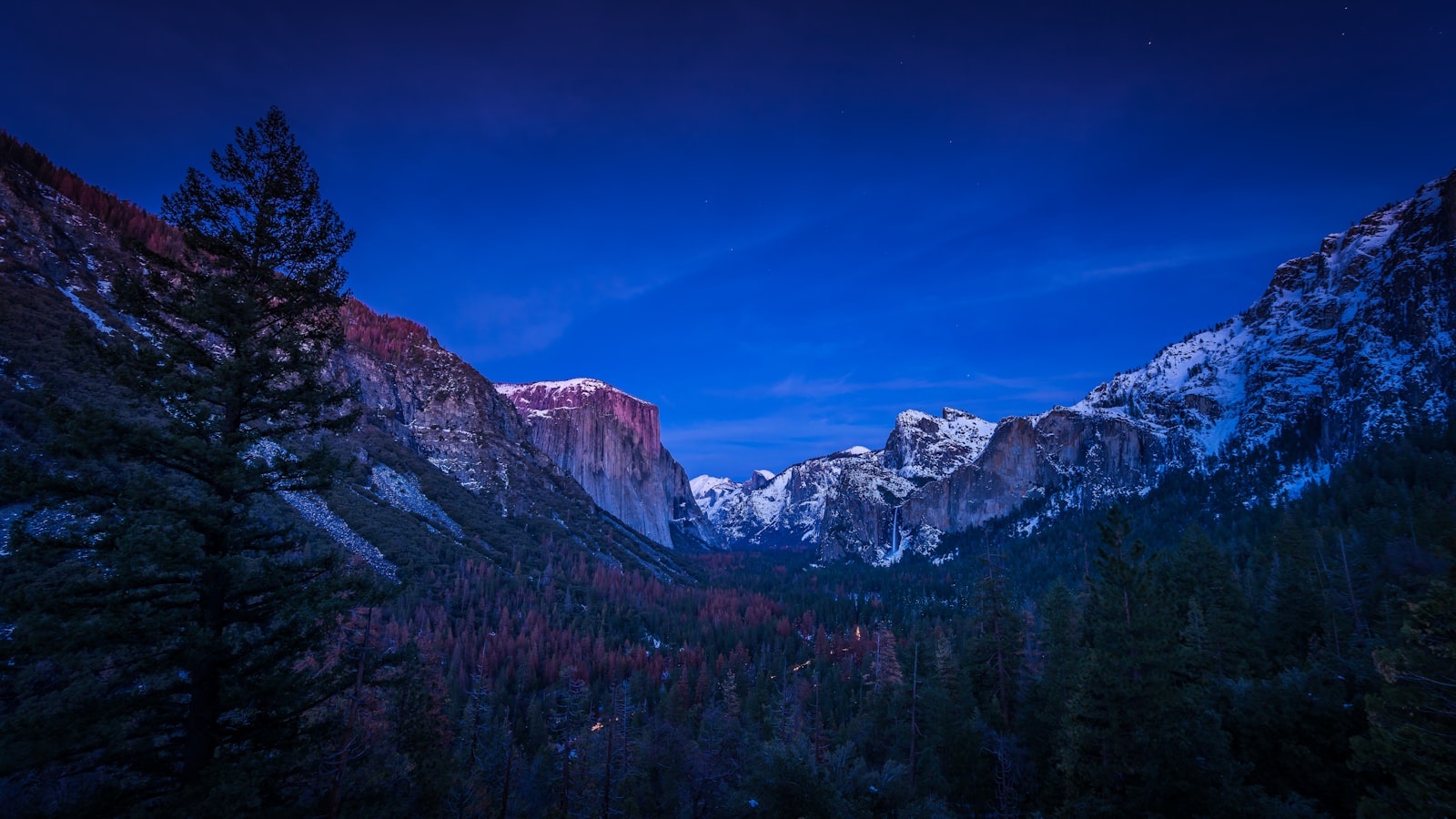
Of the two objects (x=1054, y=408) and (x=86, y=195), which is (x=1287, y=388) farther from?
(x=86, y=195)

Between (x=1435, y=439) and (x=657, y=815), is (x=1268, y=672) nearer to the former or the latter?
(x=657, y=815)

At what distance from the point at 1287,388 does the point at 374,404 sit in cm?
21572

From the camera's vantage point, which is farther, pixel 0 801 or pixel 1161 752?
pixel 1161 752

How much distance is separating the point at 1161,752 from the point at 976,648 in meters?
17.1

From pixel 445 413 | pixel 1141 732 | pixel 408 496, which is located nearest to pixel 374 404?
pixel 445 413

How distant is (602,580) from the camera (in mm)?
114688

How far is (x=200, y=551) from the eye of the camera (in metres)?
7.86

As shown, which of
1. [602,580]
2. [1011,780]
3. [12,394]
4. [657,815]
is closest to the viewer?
[1011,780]

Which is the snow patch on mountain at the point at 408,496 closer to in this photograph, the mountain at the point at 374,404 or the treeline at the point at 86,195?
the mountain at the point at 374,404

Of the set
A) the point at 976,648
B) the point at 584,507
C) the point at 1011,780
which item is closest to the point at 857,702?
the point at 976,648

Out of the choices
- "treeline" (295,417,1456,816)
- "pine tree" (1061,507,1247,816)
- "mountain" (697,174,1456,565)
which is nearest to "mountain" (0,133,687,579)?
"treeline" (295,417,1456,816)

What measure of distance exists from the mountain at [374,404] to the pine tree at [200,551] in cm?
89

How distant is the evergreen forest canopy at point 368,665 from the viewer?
7824 mm

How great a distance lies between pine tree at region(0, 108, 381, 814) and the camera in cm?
744
